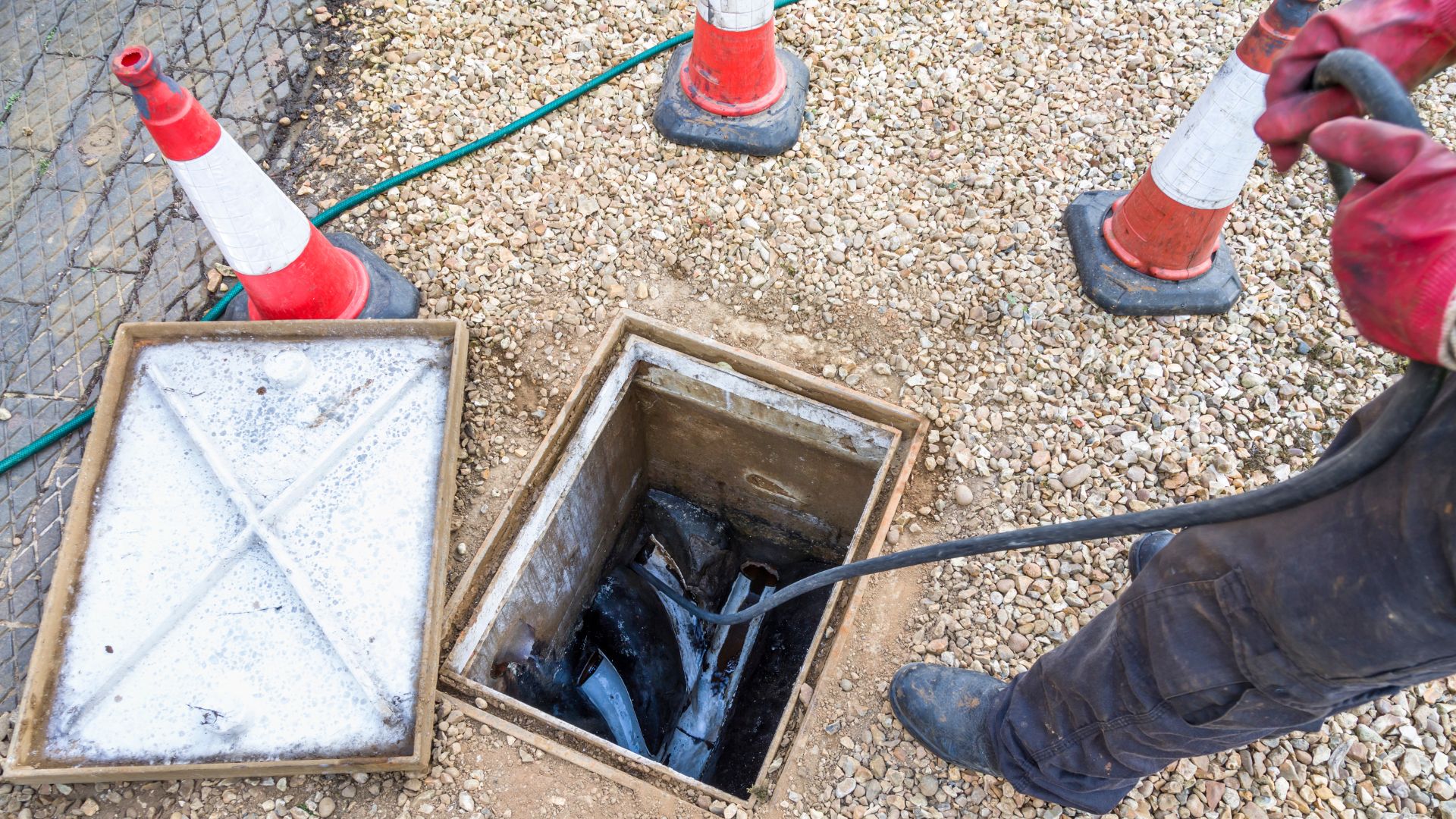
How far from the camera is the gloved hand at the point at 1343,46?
160 centimetres

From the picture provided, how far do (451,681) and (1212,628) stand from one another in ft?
6.58

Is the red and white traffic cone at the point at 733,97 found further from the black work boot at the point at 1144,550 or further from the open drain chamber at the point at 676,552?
the black work boot at the point at 1144,550

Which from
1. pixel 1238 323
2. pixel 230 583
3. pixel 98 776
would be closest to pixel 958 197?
pixel 1238 323

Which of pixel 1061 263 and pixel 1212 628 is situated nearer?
pixel 1212 628

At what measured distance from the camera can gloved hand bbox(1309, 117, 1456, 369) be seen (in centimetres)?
126

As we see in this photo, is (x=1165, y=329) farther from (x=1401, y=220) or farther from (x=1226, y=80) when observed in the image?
(x=1401, y=220)

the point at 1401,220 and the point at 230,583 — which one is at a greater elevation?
the point at 1401,220

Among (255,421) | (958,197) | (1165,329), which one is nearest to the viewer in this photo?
(255,421)

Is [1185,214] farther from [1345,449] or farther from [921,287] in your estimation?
[1345,449]

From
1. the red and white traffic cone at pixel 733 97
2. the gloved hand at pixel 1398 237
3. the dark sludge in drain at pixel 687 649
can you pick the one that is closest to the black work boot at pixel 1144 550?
the gloved hand at pixel 1398 237

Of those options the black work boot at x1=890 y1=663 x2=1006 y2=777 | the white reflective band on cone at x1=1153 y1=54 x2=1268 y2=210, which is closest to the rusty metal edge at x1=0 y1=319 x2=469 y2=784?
the black work boot at x1=890 y1=663 x2=1006 y2=777

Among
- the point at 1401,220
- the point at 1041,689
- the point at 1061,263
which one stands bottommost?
the point at 1041,689

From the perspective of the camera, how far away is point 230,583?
99.0 inches

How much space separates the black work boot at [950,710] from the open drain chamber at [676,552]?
293mm
